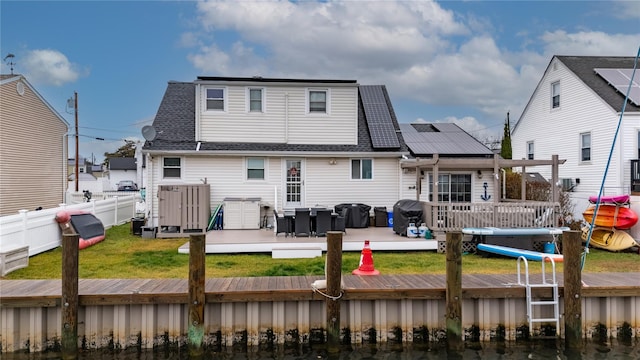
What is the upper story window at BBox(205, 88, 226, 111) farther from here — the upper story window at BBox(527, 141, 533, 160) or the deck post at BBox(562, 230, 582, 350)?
the upper story window at BBox(527, 141, 533, 160)

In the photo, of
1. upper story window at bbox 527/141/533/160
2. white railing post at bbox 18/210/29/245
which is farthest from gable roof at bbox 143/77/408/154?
upper story window at bbox 527/141/533/160

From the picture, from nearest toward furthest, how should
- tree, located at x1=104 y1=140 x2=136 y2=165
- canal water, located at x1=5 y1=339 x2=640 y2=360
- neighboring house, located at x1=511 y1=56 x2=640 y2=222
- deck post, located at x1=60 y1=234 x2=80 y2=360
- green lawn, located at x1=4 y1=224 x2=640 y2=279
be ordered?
deck post, located at x1=60 y1=234 x2=80 y2=360 → canal water, located at x1=5 y1=339 x2=640 y2=360 → green lawn, located at x1=4 y1=224 x2=640 y2=279 → neighboring house, located at x1=511 y1=56 x2=640 y2=222 → tree, located at x1=104 y1=140 x2=136 y2=165

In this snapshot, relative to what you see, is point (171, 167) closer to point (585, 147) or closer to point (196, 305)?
point (196, 305)

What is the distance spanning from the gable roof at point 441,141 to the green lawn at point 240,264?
596 centimetres

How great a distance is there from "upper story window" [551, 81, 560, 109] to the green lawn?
10276 mm

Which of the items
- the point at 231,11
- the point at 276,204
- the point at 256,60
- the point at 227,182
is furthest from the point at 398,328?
the point at 256,60

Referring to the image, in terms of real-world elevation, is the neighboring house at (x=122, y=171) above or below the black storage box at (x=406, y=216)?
above

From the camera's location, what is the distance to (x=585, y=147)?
58.8 ft

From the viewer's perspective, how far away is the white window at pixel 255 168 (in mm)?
14820

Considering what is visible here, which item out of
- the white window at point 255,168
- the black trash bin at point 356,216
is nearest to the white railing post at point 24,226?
the white window at point 255,168

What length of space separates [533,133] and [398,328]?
1867 centimetres

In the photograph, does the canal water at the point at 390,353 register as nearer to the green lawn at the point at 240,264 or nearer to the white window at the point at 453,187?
the green lawn at the point at 240,264

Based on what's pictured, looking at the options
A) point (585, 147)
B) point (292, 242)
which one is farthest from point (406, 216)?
point (585, 147)

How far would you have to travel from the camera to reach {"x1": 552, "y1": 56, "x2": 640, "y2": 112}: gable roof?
16345 millimetres
